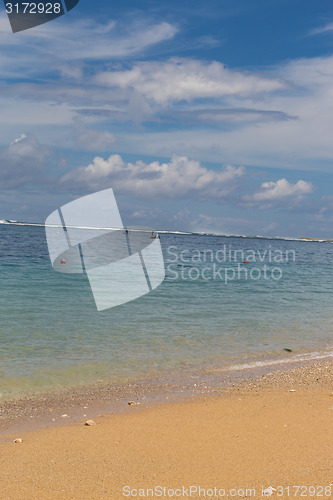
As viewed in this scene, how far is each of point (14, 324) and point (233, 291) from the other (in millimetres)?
13237

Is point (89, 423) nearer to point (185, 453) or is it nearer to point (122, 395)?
point (122, 395)

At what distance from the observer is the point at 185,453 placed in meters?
5.37

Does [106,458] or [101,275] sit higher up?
[106,458]

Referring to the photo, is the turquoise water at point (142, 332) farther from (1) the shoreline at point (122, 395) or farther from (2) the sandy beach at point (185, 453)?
(2) the sandy beach at point (185, 453)

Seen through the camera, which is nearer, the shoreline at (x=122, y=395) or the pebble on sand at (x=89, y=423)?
the pebble on sand at (x=89, y=423)

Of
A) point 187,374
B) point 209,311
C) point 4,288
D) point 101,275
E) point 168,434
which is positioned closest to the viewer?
point 168,434

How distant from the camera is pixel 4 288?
20562 mm

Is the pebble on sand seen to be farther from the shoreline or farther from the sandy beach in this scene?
the shoreline

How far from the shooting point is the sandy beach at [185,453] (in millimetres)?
4520

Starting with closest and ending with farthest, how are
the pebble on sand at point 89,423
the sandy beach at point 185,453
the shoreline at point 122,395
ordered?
1. the sandy beach at point 185,453
2. the pebble on sand at point 89,423
3. the shoreline at point 122,395

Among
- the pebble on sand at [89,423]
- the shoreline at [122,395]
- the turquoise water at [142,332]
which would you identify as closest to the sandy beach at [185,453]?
the pebble on sand at [89,423]

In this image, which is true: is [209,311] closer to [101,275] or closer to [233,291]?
[233,291]

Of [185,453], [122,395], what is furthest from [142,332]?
[185,453]

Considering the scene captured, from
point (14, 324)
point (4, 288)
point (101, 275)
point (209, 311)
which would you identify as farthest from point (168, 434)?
point (101, 275)
